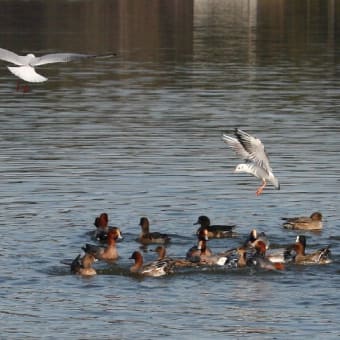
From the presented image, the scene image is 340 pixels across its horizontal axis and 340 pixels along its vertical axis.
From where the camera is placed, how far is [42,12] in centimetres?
9325

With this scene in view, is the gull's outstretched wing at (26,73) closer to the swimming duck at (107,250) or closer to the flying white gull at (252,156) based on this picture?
the swimming duck at (107,250)

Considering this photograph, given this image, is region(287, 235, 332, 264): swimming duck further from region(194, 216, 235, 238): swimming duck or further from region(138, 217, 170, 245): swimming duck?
region(138, 217, 170, 245): swimming duck

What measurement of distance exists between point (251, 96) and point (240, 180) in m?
14.5

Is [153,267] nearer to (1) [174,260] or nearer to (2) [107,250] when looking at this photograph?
(1) [174,260]

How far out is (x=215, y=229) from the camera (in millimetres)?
23156

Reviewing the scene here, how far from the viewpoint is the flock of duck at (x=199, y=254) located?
20.9 meters

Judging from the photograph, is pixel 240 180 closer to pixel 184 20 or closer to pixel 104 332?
pixel 104 332

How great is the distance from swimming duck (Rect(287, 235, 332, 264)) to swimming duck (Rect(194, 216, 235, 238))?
167 cm

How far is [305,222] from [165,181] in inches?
207

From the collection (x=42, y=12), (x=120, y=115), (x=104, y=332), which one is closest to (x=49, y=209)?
(x=104, y=332)

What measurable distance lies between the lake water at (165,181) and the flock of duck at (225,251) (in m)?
0.20

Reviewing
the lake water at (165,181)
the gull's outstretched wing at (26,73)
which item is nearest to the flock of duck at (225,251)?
the lake water at (165,181)

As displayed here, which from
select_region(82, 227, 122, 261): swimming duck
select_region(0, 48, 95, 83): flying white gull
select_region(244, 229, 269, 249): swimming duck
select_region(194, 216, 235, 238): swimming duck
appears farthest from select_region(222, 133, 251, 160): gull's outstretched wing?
select_region(0, 48, 95, 83): flying white gull

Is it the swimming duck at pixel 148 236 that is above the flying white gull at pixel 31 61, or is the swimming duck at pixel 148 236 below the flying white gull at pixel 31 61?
below
